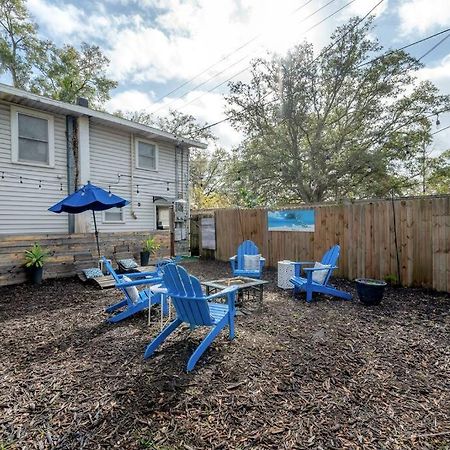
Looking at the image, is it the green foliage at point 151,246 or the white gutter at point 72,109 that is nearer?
the white gutter at point 72,109

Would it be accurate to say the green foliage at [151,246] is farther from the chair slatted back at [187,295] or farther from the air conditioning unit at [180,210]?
the chair slatted back at [187,295]

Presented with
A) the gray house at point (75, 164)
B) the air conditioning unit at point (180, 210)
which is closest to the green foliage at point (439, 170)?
the gray house at point (75, 164)

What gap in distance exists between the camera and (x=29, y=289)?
5547mm

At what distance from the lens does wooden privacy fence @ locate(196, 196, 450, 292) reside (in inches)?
198

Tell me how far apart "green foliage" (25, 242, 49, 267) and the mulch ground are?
6.53 ft

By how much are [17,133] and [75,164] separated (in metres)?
1.45

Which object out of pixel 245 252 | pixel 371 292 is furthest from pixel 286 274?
pixel 371 292

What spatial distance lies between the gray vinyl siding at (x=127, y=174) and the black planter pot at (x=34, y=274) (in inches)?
108

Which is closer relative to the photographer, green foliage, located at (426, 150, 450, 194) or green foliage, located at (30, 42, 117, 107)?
green foliage, located at (426, 150, 450, 194)

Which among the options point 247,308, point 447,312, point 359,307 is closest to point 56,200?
point 247,308

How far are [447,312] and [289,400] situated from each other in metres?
3.38

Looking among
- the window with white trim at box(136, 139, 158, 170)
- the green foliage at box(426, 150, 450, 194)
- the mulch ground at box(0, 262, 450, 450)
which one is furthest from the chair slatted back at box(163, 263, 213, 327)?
the green foliage at box(426, 150, 450, 194)

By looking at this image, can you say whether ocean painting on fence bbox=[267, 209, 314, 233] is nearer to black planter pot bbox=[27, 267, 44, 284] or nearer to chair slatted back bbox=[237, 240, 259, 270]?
chair slatted back bbox=[237, 240, 259, 270]

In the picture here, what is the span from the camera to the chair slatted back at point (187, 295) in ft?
A: 8.76
